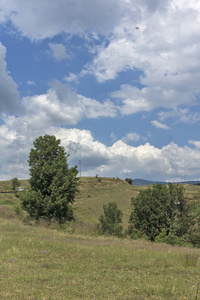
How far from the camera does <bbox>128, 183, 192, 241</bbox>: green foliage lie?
1078 inches

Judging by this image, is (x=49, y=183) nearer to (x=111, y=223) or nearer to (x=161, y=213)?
(x=111, y=223)

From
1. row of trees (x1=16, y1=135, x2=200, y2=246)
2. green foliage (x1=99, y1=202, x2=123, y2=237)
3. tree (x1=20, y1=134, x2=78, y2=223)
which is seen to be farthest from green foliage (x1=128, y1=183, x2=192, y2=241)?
tree (x1=20, y1=134, x2=78, y2=223)

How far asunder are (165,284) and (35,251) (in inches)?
277

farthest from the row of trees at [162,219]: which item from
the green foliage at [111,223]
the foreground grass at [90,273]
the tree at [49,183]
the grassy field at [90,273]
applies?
the foreground grass at [90,273]

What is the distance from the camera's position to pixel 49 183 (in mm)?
31906

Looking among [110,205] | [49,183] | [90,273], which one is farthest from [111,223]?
[90,273]

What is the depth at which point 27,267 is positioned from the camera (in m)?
9.88

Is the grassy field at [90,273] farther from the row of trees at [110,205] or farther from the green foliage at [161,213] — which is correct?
the green foliage at [161,213]

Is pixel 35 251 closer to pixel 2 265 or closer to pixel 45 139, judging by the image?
pixel 2 265

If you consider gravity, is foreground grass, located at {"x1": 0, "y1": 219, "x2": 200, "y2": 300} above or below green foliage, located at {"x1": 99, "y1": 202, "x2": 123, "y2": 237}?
above

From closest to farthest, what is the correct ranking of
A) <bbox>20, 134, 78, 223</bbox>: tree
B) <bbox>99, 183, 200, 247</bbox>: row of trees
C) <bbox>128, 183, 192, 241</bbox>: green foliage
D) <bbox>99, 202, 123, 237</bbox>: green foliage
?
1. <bbox>99, 183, 200, 247</bbox>: row of trees
2. <bbox>99, 202, 123, 237</bbox>: green foliage
3. <bbox>128, 183, 192, 241</bbox>: green foliage
4. <bbox>20, 134, 78, 223</bbox>: tree

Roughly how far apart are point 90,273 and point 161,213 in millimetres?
20044

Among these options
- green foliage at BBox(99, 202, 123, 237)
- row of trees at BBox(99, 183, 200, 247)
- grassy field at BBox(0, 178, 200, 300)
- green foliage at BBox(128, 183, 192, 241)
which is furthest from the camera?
green foliage at BBox(128, 183, 192, 241)

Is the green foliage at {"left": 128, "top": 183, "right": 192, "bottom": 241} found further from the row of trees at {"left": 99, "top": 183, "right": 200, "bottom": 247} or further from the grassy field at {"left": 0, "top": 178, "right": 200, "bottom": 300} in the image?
the grassy field at {"left": 0, "top": 178, "right": 200, "bottom": 300}
